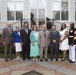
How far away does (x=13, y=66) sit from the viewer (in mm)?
11805

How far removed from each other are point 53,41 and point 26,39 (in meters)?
1.44

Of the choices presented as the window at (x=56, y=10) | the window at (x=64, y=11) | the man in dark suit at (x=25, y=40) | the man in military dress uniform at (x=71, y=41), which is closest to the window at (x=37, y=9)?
the window at (x=56, y=10)

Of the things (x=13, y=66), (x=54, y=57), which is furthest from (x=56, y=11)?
(x=13, y=66)

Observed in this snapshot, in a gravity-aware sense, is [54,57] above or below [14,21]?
below

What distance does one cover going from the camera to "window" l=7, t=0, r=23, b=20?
67.6ft

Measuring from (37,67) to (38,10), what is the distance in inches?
396

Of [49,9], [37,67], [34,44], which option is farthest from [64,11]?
[37,67]

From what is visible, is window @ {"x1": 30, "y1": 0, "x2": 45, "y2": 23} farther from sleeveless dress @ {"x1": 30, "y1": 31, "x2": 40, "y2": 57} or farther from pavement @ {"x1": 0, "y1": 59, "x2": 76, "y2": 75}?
pavement @ {"x1": 0, "y1": 59, "x2": 76, "y2": 75}

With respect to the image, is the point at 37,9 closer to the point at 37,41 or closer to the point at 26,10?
the point at 26,10

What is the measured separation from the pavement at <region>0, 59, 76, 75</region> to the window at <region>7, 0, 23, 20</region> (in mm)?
8334

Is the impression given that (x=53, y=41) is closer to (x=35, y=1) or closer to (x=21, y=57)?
(x=21, y=57)

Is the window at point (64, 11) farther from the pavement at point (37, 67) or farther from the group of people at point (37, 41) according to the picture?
the pavement at point (37, 67)

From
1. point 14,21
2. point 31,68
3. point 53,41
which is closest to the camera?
point 31,68

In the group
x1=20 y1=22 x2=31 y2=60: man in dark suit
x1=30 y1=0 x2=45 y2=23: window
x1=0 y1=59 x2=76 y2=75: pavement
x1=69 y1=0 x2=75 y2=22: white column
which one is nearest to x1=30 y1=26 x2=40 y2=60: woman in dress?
x1=20 y1=22 x2=31 y2=60: man in dark suit
